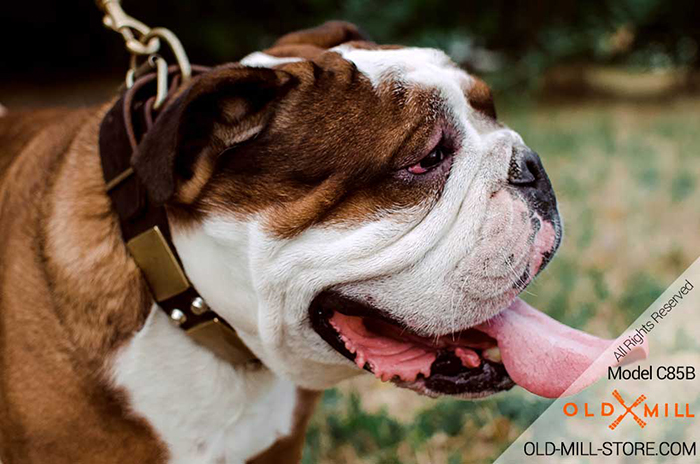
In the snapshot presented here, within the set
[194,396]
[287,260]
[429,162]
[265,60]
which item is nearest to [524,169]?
[429,162]

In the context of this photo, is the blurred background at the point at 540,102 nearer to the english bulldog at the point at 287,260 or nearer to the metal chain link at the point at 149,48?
the english bulldog at the point at 287,260

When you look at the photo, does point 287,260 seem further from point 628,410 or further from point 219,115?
point 628,410

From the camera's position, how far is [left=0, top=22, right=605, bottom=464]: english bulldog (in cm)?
225

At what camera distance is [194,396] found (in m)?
2.48

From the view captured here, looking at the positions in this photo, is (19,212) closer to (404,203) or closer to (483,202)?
(404,203)

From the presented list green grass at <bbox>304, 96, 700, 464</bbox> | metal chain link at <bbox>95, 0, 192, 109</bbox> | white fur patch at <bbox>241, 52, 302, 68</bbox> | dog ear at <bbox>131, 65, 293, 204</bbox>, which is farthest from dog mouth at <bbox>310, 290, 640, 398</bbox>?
metal chain link at <bbox>95, 0, 192, 109</bbox>

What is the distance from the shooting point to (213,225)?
90.0 inches

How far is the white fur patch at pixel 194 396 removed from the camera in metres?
2.40

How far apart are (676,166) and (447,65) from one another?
557 centimetres

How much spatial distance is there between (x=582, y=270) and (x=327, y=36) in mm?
2640

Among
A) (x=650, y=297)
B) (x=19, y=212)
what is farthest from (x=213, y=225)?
(x=650, y=297)

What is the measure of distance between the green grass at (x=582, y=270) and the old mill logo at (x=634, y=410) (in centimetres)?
16

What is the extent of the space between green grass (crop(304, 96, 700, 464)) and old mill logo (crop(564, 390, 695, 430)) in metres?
0.16

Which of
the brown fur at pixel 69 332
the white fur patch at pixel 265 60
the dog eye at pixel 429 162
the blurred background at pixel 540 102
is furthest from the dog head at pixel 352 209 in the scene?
the blurred background at pixel 540 102
